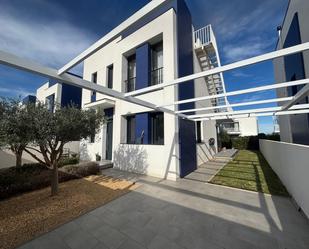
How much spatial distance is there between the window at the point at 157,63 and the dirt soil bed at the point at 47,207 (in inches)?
209

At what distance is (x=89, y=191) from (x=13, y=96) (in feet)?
12.5

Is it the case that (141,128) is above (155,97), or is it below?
below

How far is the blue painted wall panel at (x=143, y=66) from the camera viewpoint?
311 inches

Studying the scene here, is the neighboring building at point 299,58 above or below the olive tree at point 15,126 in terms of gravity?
above

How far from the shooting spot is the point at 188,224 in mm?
3176

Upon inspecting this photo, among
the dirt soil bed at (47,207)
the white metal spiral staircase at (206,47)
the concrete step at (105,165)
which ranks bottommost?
the dirt soil bed at (47,207)

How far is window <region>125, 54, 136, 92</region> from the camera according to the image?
9.09m

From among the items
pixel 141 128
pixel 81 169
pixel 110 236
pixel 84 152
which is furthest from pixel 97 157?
pixel 110 236

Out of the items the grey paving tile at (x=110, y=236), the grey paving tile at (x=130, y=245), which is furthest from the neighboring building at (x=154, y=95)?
the grey paving tile at (x=130, y=245)

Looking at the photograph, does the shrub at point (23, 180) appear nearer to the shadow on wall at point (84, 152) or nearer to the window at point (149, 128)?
the window at point (149, 128)

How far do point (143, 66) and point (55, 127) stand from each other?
5505 mm

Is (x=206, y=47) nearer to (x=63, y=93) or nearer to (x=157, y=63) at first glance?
(x=157, y=63)

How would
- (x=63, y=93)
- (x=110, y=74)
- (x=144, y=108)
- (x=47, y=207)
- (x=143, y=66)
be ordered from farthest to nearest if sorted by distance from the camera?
(x=63, y=93) → (x=110, y=74) → (x=143, y=66) → (x=144, y=108) → (x=47, y=207)

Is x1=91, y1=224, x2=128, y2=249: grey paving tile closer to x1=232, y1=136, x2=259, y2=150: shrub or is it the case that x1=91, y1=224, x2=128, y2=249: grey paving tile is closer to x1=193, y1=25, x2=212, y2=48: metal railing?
x1=193, y1=25, x2=212, y2=48: metal railing
